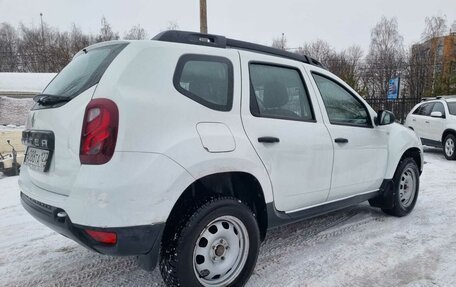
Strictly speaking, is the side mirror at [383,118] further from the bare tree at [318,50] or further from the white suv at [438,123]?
the bare tree at [318,50]

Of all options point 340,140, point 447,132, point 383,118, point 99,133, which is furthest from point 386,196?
point 447,132

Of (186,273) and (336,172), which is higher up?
(336,172)

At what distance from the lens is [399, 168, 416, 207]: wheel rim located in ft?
15.1

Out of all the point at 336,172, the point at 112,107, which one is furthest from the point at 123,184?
the point at 336,172

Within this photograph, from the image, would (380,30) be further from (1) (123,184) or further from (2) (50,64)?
(1) (123,184)

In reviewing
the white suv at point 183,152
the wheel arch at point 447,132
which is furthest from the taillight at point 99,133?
the wheel arch at point 447,132

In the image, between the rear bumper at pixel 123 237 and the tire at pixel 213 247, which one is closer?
the rear bumper at pixel 123 237

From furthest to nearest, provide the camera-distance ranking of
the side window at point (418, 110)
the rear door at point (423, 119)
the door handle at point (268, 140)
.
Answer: the side window at point (418, 110) → the rear door at point (423, 119) → the door handle at point (268, 140)

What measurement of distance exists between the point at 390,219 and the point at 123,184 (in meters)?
3.60

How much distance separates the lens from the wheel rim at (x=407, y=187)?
460 centimetres

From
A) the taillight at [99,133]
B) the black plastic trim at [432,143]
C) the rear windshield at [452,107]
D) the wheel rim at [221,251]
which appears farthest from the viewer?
the black plastic trim at [432,143]

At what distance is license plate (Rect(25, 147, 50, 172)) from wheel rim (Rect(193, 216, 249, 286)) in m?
1.17

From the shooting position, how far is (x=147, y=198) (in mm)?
2193

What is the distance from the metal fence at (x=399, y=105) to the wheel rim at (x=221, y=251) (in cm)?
1763
